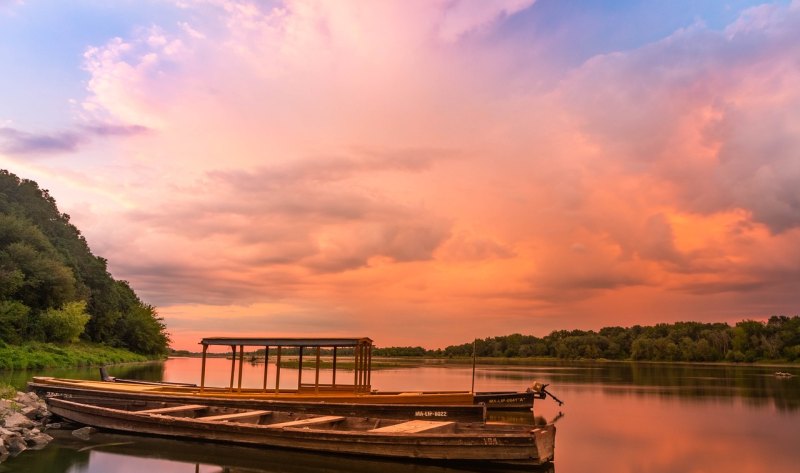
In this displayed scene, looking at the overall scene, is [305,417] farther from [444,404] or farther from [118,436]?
[118,436]

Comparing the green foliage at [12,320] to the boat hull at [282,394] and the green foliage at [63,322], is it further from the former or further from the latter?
the boat hull at [282,394]

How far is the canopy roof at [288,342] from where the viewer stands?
21703 mm

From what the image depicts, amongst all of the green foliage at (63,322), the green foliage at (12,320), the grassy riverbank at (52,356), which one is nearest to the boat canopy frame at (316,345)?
the grassy riverbank at (52,356)

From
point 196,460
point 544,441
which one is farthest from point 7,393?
point 544,441

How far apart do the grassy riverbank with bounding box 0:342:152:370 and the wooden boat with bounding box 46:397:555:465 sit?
100 ft

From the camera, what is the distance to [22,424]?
746 inches

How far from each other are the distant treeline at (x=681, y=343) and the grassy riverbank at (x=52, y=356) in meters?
66.0

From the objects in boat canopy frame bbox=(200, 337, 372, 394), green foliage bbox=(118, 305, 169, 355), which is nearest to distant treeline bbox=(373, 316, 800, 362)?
green foliage bbox=(118, 305, 169, 355)

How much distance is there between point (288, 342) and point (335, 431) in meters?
5.73

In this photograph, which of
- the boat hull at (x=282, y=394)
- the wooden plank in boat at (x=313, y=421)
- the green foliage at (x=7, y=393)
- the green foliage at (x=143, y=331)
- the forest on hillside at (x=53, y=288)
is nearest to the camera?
the wooden plank in boat at (x=313, y=421)

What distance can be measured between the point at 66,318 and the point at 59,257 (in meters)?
12.6

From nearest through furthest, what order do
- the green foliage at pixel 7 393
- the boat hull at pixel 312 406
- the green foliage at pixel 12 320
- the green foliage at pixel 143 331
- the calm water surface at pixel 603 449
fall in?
the calm water surface at pixel 603 449, the boat hull at pixel 312 406, the green foliage at pixel 7 393, the green foliage at pixel 12 320, the green foliage at pixel 143 331

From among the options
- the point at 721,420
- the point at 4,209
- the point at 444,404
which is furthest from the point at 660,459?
the point at 4,209

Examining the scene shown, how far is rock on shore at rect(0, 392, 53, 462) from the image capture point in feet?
55.8
